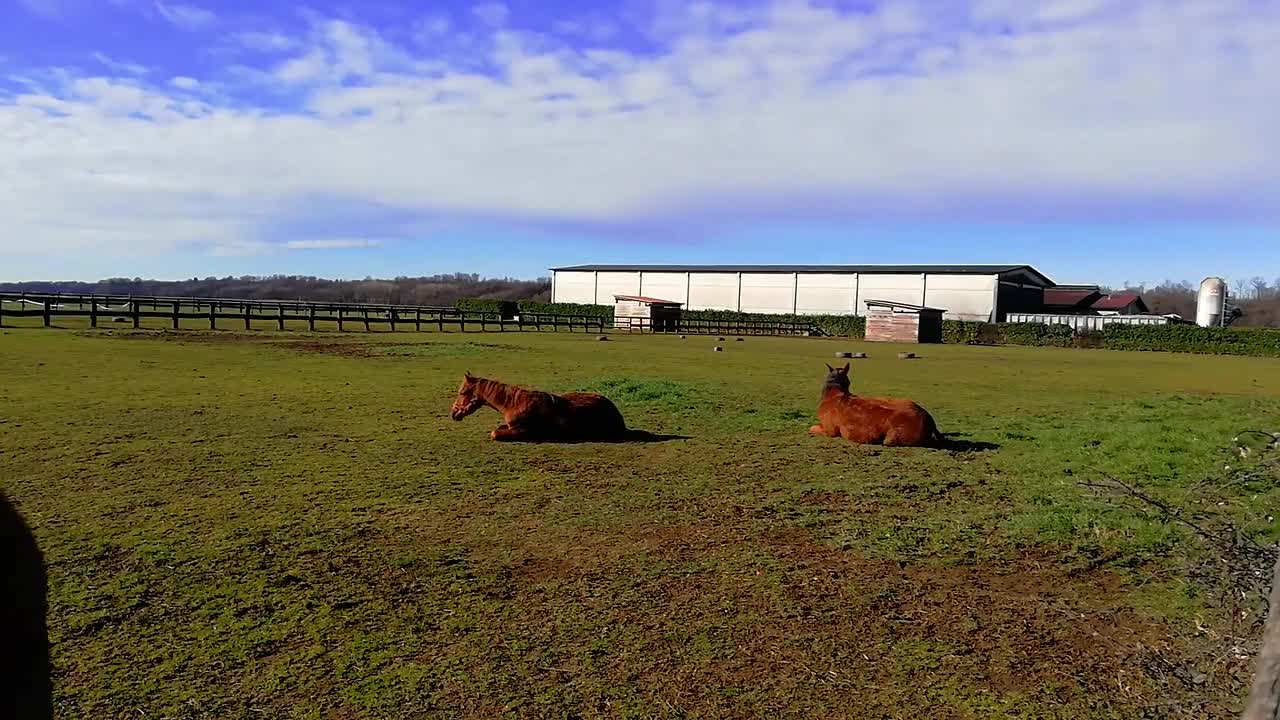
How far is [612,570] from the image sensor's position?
18.0 feet

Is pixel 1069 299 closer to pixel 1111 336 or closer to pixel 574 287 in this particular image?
pixel 1111 336

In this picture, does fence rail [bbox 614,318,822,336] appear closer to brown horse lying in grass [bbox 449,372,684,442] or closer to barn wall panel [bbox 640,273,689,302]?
barn wall panel [bbox 640,273,689,302]

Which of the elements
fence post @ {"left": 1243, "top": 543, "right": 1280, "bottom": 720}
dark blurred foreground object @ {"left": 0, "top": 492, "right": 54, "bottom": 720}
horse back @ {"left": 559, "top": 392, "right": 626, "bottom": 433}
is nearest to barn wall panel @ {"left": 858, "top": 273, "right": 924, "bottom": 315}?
horse back @ {"left": 559, "top": 392, "right": 626, "bottom": 433}

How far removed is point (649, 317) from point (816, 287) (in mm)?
24994

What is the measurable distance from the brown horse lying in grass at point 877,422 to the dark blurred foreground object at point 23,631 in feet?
27.7

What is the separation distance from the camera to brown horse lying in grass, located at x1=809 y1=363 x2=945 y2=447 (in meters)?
10.5

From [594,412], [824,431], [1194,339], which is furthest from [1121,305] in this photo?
[594,412]

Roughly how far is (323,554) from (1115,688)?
458cm

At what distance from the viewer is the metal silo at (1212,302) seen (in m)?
80.2

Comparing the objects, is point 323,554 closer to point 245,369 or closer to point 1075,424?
point 1075,424

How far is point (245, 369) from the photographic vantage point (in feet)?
59.3

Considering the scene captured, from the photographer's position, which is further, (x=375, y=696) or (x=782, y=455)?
(x=782, y=455)

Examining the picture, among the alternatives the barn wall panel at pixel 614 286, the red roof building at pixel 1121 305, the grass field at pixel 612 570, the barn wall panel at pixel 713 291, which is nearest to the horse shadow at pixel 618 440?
the grass field at pixel 612 570

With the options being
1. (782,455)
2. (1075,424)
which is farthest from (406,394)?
(1075,424)
